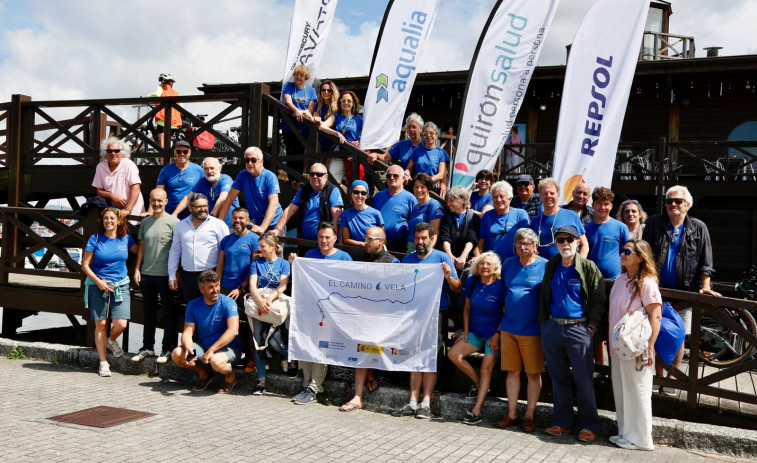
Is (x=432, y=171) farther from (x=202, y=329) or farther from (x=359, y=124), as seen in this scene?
(x=202, y=329)

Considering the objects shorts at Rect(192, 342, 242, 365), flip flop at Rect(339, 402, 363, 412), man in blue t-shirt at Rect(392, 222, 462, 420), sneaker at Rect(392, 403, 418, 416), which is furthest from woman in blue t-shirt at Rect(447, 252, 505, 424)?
shorts at Rect(192, 342, 242, 365)

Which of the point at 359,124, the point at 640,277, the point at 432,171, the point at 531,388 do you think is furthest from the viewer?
the point at 359,124

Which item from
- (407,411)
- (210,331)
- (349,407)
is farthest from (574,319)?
(210,331)

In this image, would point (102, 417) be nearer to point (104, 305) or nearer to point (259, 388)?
point (259, 388)

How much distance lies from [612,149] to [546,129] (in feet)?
39.4

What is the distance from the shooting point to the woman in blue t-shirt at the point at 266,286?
7.21m

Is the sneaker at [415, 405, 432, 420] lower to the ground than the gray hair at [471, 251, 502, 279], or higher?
lower

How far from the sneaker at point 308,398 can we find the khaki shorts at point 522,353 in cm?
207

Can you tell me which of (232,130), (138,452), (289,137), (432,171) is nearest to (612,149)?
(432,171)

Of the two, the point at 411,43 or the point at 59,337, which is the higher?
the point at 411,43

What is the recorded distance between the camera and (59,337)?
47.2 ft

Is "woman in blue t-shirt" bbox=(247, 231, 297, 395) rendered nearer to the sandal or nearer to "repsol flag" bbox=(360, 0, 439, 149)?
the sandal

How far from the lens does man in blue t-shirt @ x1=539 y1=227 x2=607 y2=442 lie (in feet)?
19.5

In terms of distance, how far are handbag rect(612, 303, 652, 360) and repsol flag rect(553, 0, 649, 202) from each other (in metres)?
2.18
